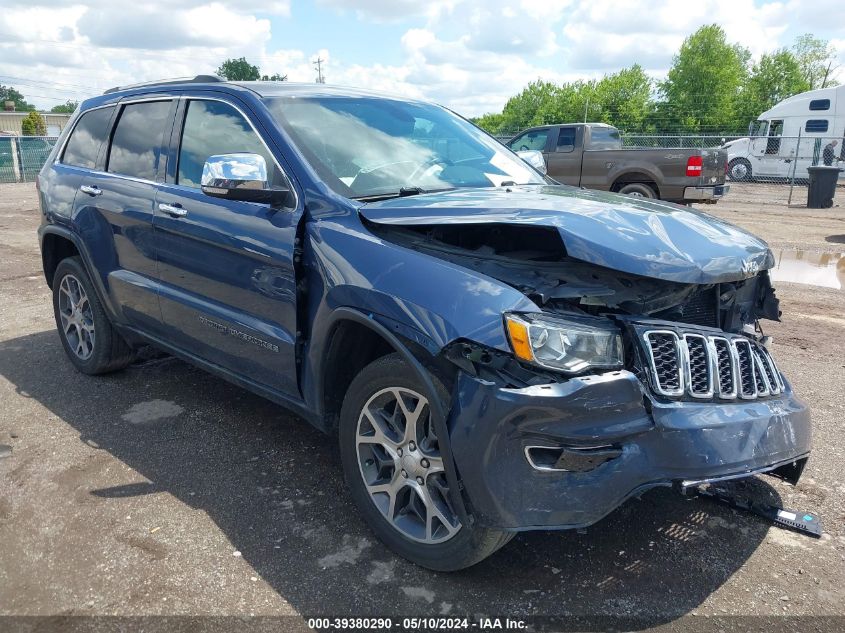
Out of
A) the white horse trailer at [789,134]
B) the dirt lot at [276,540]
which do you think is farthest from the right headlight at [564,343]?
the white horse trailer at [789,134]

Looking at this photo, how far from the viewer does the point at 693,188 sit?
1355cm

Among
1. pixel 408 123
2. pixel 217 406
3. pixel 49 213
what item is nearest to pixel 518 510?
pixel 408 123

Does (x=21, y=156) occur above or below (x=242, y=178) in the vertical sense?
below

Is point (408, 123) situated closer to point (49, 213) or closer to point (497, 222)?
point (497, 222)

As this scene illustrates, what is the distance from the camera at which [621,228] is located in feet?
9.18

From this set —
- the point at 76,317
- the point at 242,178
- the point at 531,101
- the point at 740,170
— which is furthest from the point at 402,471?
the point at 531,101

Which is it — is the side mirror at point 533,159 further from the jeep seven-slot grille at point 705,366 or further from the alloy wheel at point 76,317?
the alloy wheel at point 76,317

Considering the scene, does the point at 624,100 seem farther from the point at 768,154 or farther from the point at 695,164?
the point at 695,164

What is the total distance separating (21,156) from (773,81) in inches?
2479

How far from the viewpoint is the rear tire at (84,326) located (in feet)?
16.6

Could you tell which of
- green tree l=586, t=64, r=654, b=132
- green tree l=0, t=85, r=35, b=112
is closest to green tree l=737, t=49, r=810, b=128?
green tree l=586, t=64, r=654, b=132

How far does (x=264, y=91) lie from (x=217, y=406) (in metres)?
2.04

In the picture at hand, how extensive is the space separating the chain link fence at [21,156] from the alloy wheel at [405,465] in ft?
90.3

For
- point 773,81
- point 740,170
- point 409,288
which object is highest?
point 773,81
